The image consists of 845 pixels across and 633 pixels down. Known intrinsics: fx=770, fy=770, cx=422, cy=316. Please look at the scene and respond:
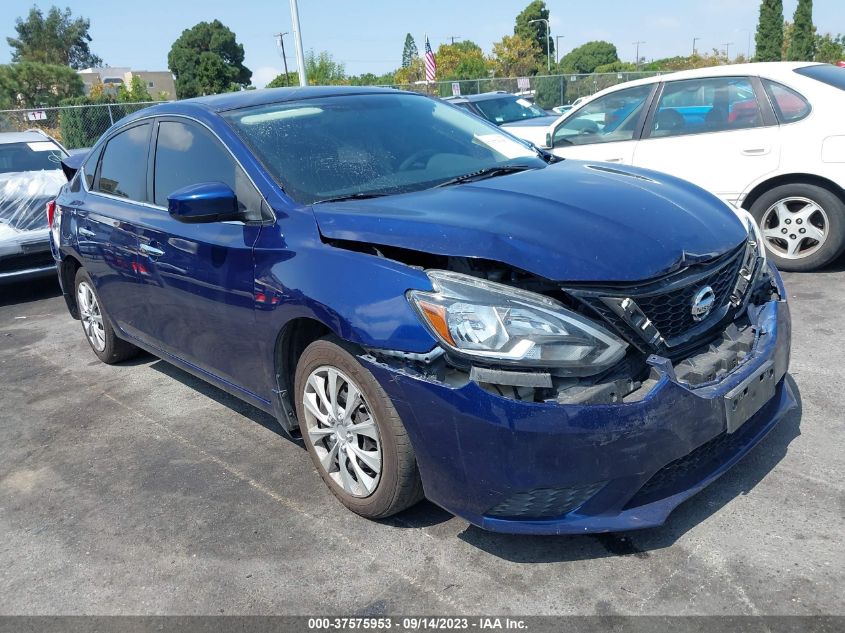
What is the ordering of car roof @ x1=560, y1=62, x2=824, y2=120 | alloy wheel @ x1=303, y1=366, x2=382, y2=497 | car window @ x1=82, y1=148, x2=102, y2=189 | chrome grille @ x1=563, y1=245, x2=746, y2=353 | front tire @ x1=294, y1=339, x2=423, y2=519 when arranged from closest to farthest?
chrome grille @ x1=563, y1=245, x2=746, y2=353, front tire @ x1=294, y1=339, x2=423, y2=519, alloy wheel @ x1=303, y1=366, x2=382, y2=497, car window @ x1=82, y1=148, x2=102, y2=189, car roof @ x1=560, y1=62, x2=824, y2=120

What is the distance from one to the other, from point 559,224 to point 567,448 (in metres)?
0.85

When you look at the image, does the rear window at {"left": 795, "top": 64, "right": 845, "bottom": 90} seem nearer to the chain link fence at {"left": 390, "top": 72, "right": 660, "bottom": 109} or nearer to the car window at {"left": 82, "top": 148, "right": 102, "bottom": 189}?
the car window at {"left": 82, "top": 148, "right": 102, "bottom": 189}

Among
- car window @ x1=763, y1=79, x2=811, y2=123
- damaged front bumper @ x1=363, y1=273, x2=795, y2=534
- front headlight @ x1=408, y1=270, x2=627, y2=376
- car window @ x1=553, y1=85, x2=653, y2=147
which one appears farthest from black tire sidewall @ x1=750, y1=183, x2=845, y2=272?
front headlight @ x1=408, y1=270, x2=627, y2=376

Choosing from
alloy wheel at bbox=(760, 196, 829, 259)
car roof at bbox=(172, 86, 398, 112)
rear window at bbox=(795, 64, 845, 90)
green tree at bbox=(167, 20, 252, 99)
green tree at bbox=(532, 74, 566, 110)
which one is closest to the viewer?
car roof at bbox=(172, 86, 398, 112)

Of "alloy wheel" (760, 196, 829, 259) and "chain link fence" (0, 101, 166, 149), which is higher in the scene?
"chain link fence" (0, 101, 166, 149)

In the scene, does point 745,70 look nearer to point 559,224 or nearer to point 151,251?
point 559,224

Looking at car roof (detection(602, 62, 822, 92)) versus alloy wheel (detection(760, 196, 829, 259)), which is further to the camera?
car roof (detection(602, 62, 822, 92))

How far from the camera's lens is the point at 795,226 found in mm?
6117

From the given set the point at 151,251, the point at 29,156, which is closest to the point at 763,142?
the point at 151,251

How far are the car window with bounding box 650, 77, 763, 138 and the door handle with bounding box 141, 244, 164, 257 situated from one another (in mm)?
4560

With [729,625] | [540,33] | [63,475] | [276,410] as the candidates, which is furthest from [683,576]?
[540,33]

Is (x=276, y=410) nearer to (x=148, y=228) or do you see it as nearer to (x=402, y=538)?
(x=402, y=538)

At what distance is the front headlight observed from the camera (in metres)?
2.52

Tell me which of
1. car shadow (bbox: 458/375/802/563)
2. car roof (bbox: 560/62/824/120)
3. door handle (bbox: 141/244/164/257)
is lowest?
car shadow (bbox: 458/375/802/563)
